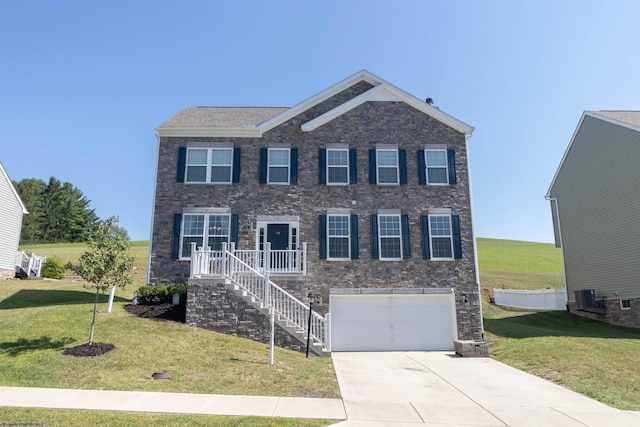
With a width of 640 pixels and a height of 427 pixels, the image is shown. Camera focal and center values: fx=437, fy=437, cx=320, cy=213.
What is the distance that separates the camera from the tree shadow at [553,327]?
17.6m

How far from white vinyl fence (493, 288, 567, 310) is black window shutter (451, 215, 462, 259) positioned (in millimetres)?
12044

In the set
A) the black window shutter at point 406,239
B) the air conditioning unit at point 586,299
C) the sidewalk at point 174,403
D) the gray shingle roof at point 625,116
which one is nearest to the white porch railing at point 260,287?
the black window shutter at point 406,239

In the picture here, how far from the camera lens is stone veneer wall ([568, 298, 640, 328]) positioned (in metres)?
20.0

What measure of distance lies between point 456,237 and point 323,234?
17.7 ft

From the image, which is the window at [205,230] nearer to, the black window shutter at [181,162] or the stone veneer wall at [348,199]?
the stone veneer wall at [348,199]

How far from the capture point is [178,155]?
60.0 ft

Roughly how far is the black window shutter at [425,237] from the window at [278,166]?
5804mm

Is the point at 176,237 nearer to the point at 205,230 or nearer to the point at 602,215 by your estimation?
the point at 205,230

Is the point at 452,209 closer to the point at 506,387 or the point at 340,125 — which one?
the point at 340,125

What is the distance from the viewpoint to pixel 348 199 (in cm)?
1797

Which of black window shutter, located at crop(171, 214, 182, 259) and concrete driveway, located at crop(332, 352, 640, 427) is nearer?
concrete driveway, located at crop(332, 352, 640, 427)

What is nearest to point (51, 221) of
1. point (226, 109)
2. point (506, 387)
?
point (226, 109)

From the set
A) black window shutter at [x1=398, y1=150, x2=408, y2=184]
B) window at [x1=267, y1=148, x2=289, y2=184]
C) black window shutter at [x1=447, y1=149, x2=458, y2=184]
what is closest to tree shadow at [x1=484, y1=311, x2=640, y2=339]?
black window shutter at [x1=447, y1=149, x2=458, y2=184]

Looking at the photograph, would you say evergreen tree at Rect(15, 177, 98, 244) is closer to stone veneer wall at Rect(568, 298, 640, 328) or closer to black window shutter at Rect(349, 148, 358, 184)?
black window shutter at Rect(349, 148, 358, 184)
